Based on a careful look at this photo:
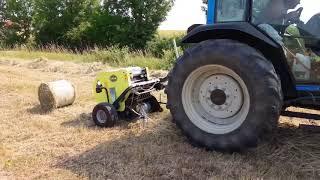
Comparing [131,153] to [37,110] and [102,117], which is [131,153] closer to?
[102,117]

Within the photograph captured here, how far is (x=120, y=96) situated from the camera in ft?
20.3

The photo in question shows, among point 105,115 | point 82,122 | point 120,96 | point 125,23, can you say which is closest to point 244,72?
point 120,96

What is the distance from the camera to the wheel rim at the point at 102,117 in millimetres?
6098

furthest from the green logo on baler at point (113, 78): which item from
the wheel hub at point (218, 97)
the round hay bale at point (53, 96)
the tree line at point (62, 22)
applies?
the tree line at point (62, 22)

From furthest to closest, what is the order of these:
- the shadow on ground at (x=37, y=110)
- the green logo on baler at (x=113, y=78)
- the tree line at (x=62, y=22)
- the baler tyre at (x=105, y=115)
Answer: the tree line at (x=62, y=22), the shadow on ground at (x=37, y=110), the green logo on baler at (x=113, y=78), the baler tyre at (x=105, y=115)

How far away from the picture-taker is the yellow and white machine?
612 cm

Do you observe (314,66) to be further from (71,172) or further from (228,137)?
(71,172)

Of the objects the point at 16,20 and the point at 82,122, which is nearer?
the point at 82,122

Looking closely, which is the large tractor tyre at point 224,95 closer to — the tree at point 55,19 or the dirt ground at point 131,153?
the dirt ground at point 131,153

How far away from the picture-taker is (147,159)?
4773mm

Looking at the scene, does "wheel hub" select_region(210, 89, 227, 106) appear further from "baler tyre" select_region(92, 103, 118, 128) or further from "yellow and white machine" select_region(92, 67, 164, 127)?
"baler tyre" select_region(92, 103, 118, 128)

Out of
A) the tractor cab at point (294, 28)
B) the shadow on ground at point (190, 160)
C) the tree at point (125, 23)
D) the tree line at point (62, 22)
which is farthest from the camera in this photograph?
the tree line at point (62, 22)

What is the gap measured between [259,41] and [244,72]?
421 millimetres

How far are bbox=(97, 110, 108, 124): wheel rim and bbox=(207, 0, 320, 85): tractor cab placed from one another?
7.50 feet
